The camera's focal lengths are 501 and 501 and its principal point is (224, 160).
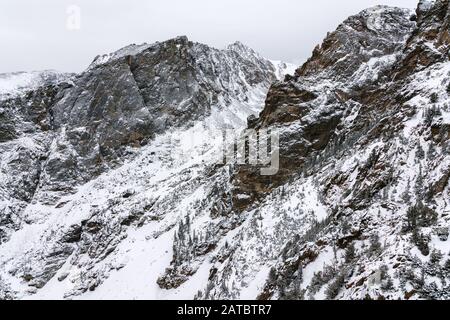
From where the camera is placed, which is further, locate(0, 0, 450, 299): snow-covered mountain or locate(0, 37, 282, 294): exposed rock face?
locate(0, 37, 282, 294): exposed rock face

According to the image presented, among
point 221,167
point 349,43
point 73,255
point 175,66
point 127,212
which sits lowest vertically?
point 73,255

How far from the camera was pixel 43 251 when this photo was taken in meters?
51.3

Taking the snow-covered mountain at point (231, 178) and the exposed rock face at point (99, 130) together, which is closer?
the snow-covered mountain at point (231, 178)

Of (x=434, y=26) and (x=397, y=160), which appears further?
(x=434, y=26)

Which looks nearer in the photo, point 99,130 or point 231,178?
point 231,178

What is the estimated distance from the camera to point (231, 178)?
44.0 m

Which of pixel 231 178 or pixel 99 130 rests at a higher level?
pixel 231 178

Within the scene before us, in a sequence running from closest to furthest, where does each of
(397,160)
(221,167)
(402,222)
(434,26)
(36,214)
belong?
(402,222), (397,160), (434,26), (221,167), (36,214)

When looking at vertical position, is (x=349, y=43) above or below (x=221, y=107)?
above

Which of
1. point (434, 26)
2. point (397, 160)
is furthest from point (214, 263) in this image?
point (434, 26)

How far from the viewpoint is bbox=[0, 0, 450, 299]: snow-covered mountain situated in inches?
957

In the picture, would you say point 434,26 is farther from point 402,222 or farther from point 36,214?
point 36,214

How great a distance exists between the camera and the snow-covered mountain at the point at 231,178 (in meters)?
24.3
